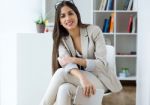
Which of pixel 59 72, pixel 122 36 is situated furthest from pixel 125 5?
pixel 59 72

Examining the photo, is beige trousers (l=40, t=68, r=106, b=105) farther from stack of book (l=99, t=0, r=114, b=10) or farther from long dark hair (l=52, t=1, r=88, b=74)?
stack of book (l=99, t=0, r=114, b=10)

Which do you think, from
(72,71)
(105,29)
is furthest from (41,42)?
(105,29)

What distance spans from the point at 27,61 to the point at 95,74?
37.3 inches

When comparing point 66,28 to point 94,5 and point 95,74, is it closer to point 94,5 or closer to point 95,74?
point 95,74

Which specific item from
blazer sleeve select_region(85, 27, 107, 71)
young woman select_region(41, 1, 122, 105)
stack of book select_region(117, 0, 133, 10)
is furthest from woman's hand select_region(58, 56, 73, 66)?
stack of book select_region(117, 0, 133, 10)

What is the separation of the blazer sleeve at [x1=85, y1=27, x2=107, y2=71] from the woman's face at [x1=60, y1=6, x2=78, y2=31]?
0.52 feet

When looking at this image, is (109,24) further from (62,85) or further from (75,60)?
(62,85)

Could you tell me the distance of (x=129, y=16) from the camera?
4.35 metres

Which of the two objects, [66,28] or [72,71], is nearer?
[72,71]

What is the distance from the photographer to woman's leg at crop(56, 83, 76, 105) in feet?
6.17

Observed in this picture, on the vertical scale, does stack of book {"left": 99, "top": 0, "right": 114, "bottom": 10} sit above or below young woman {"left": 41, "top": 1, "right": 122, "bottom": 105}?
above

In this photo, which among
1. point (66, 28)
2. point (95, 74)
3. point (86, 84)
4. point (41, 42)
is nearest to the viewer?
point (86, 84)

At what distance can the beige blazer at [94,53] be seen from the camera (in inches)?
80.1

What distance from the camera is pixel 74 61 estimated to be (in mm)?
2023
